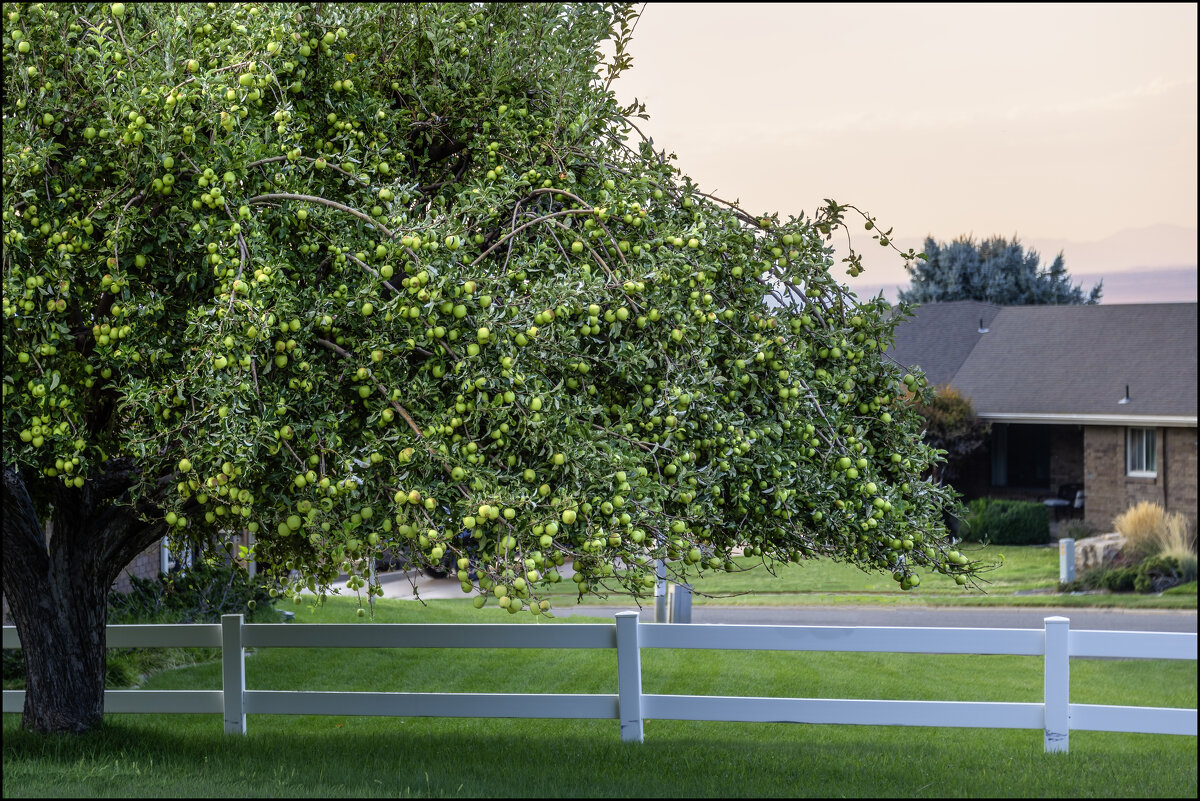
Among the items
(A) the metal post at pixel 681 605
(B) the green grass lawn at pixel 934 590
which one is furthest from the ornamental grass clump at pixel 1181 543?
(A) the metal post at pixel 681 605

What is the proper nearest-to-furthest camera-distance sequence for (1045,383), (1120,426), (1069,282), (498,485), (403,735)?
(498,485) < (403,735) < (1120,426) < (1045,383) < (1069,282)

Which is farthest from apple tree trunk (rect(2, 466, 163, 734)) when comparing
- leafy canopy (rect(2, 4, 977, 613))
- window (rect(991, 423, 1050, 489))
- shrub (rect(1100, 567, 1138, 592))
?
window (rect(991, 423, 1050, 489))

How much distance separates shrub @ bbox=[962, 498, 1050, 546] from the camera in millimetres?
25750

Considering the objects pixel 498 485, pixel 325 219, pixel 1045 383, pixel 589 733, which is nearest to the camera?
pixel 498 485

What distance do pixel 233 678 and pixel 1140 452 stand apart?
76.6ft

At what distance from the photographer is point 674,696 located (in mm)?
8078

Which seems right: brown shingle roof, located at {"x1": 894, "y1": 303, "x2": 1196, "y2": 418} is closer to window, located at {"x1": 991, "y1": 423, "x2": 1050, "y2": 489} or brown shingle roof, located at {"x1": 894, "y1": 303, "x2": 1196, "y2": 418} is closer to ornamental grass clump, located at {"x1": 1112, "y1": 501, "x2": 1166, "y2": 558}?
A: window, located at {"x1": 991, "y1": 423, "x2": 1050, "y2": 489}

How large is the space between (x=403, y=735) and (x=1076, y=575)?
17.3 meters

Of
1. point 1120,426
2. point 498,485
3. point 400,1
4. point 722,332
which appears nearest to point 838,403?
point 722,332

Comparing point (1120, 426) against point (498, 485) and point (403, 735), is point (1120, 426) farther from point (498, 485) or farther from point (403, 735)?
point (498, 485)

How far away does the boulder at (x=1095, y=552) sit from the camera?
22.3 metres

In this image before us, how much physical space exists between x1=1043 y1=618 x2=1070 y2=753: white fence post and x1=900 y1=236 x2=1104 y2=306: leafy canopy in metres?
36.8

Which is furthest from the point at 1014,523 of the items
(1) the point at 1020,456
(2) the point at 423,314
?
(2) the point at 423,314

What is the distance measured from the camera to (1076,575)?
21797 millimetres
